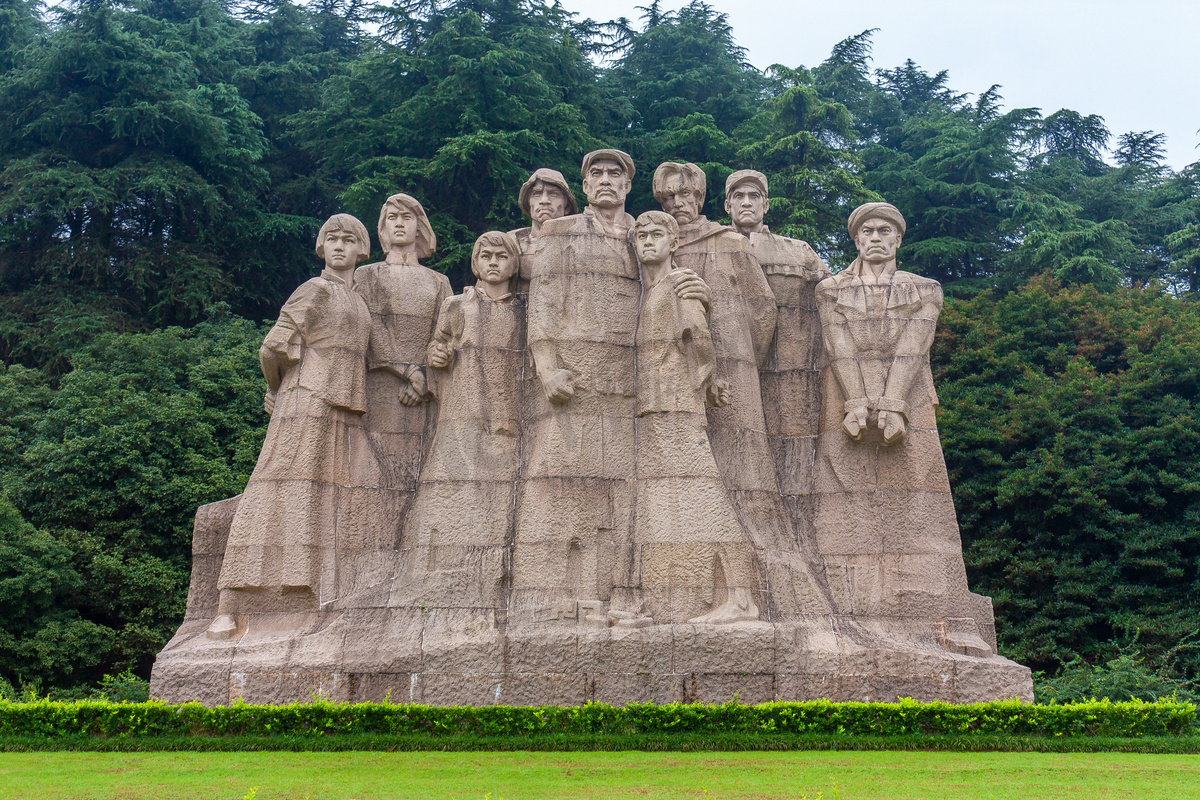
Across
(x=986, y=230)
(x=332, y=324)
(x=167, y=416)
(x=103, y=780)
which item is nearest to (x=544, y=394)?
(x=332, y=324)

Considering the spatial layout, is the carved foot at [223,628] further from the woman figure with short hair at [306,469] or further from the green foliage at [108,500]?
the green foliage at [108,500]

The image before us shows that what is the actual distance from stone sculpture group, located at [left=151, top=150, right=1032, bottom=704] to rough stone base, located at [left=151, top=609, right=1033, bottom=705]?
0.02 metres

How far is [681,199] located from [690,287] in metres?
1.48

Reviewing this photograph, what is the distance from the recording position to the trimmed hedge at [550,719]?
26.2 feet

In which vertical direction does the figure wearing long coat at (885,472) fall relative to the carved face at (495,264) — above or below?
below

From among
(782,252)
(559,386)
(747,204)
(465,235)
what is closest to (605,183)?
(747,204)

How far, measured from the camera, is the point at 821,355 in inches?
416

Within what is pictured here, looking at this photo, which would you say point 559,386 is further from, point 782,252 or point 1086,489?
point 1086,489

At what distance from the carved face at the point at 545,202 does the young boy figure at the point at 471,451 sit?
467mm

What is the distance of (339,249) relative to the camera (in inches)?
416

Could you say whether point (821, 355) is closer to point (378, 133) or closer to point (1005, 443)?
point (1005, 443)

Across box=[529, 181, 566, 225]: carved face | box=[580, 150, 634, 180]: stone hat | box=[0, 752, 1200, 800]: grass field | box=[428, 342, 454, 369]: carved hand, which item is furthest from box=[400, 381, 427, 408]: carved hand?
box=[0, 752, 1200, 800]: grass field

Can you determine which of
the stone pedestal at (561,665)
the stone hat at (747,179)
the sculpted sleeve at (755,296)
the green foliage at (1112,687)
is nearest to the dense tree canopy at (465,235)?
the green foliage at (1112,687)

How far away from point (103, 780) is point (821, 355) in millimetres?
6957
